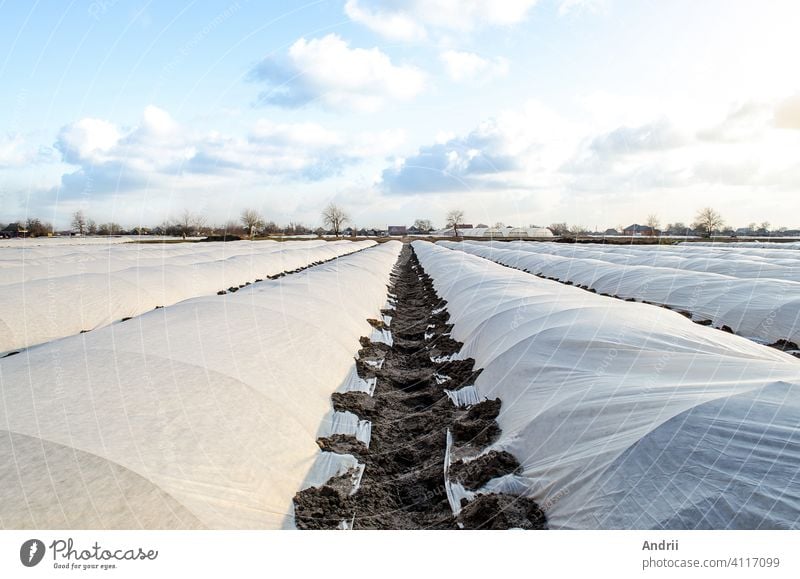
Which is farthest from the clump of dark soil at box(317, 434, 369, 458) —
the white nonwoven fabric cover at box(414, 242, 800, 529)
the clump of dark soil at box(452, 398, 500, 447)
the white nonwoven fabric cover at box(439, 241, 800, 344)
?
the white nonwoven fabric cover at box(439, 241, 800, 344)

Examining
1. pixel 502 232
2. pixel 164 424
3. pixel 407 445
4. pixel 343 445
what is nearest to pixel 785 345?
pixel 407 445

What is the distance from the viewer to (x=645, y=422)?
3594mm

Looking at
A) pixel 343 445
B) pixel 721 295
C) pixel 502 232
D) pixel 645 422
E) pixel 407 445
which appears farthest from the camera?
pixel 502 232

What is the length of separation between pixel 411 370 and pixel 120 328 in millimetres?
4993

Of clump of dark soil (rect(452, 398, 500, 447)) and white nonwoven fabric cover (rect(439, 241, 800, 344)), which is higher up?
white nonwoven fabric cover (rect(439, 241, 800, 344))

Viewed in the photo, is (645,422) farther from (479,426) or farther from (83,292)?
(83,292)

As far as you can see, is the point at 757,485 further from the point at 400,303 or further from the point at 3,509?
the point at 400,303

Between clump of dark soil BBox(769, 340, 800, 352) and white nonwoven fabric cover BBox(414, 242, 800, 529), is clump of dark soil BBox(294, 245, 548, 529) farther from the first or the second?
clump of dark soil BBox(769, 340, 800, 352)

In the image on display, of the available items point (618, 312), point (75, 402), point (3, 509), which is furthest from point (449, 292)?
point (3, 509)
